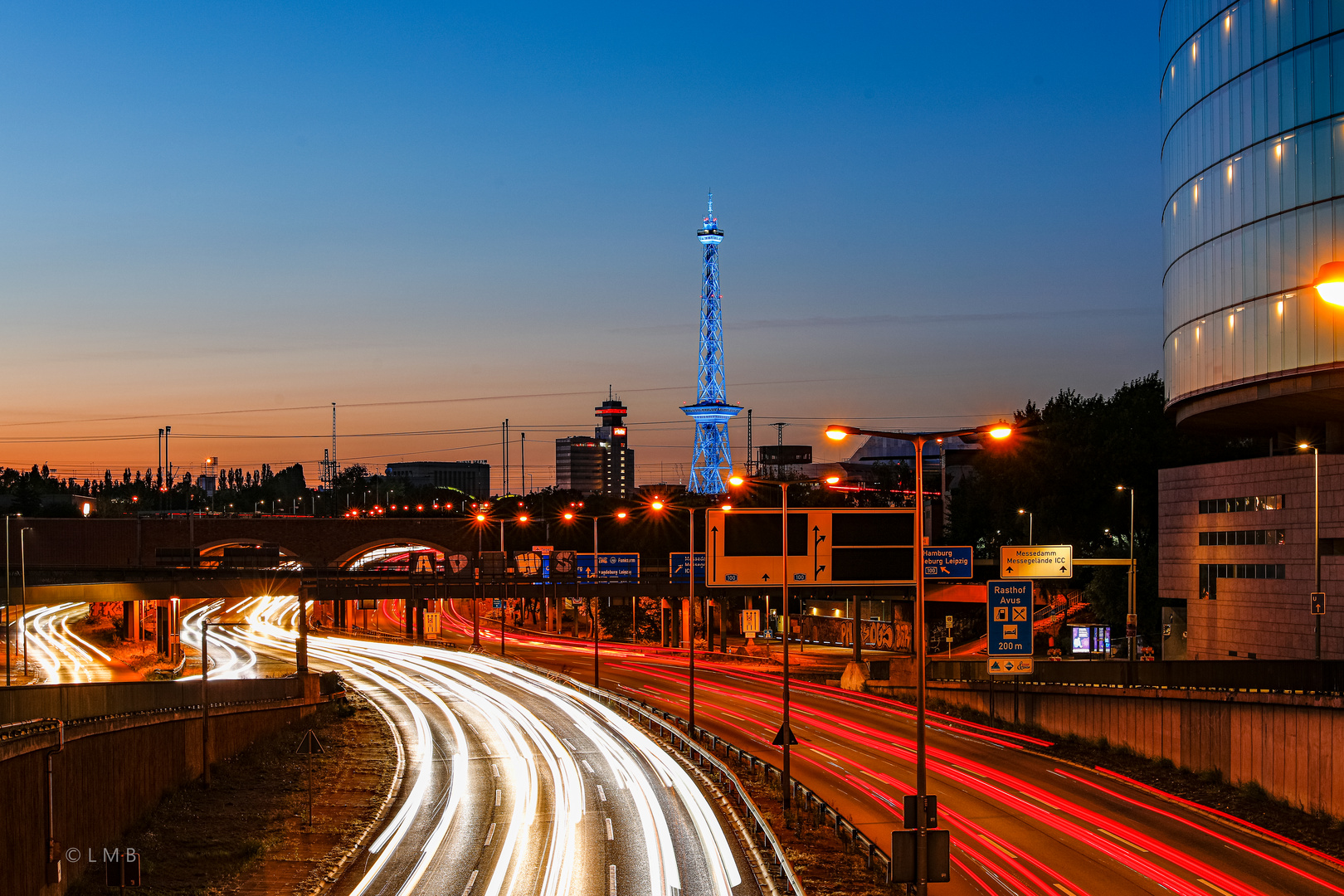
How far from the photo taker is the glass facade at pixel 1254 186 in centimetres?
5691

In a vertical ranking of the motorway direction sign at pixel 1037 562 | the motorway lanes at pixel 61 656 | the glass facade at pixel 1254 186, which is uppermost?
the glass facade at pixel 1254 186

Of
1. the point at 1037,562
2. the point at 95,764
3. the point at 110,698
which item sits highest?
the point at 1037,562

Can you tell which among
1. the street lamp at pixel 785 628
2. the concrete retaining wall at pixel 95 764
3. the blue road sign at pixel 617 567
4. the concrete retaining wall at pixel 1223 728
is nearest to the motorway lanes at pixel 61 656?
the concrete retaining wall at pixel 95 764

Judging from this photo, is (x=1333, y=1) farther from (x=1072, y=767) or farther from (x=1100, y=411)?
(x=1100, y=411)

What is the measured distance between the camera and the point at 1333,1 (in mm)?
56406

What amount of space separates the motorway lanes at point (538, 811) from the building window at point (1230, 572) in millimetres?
34270

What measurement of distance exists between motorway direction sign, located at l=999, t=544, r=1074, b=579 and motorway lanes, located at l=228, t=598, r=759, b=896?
18948 millimetres

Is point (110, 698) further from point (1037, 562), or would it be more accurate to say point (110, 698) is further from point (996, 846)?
point (1037, 562)

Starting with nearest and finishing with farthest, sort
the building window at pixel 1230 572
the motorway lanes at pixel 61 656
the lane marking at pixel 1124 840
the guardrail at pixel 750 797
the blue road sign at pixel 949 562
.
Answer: the guardrail at pixel 750 797, the lane marking at pixel 1124 840, the blue road sign at pixel 949 562, the building window at pixel 1230 572, the motorway lanes at pixel 61 656

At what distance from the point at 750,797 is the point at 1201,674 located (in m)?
22.0

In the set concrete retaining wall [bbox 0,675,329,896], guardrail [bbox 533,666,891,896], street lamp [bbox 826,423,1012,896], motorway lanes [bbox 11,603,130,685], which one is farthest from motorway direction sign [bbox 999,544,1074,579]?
motorway lanes [bbox 11,603,130,685]

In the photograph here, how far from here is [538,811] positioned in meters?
35.9

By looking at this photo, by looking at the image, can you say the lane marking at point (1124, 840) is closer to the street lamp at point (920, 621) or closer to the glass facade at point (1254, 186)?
the street lamp at point (920, 621)

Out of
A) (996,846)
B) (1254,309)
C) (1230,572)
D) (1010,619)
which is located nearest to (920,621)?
(996,846)
